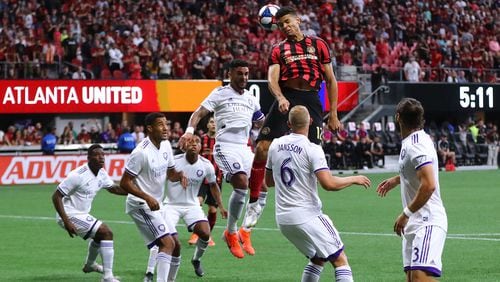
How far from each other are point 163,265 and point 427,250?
3.44m

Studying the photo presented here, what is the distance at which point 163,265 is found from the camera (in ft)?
38.5

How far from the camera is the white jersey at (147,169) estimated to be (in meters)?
12.0

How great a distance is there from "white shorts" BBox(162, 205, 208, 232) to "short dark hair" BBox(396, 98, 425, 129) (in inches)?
182

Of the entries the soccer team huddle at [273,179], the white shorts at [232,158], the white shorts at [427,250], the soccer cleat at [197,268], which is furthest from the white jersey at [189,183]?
the white shorts at [427,250]

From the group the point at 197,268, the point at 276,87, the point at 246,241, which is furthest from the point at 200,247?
the point at 276,87

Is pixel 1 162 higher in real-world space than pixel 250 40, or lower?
lower

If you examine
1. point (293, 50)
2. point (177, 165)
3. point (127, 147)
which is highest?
point (293, 50)

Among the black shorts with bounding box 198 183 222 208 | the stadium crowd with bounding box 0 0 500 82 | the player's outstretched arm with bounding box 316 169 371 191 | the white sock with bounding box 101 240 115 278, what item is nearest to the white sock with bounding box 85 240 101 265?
the white sock with bounding box 101 240 115 278

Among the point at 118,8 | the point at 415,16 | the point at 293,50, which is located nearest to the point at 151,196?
Result: the point at 293,50

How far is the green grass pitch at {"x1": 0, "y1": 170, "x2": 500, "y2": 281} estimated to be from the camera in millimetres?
13789

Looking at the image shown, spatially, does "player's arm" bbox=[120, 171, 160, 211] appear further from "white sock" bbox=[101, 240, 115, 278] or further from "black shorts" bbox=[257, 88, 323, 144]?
"black shorts" bbox=[257, 88, 323, 144]

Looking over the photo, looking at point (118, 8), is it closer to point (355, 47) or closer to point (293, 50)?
point (355, 47)

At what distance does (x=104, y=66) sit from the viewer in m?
36.9

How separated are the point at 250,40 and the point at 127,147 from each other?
25.8 ft
